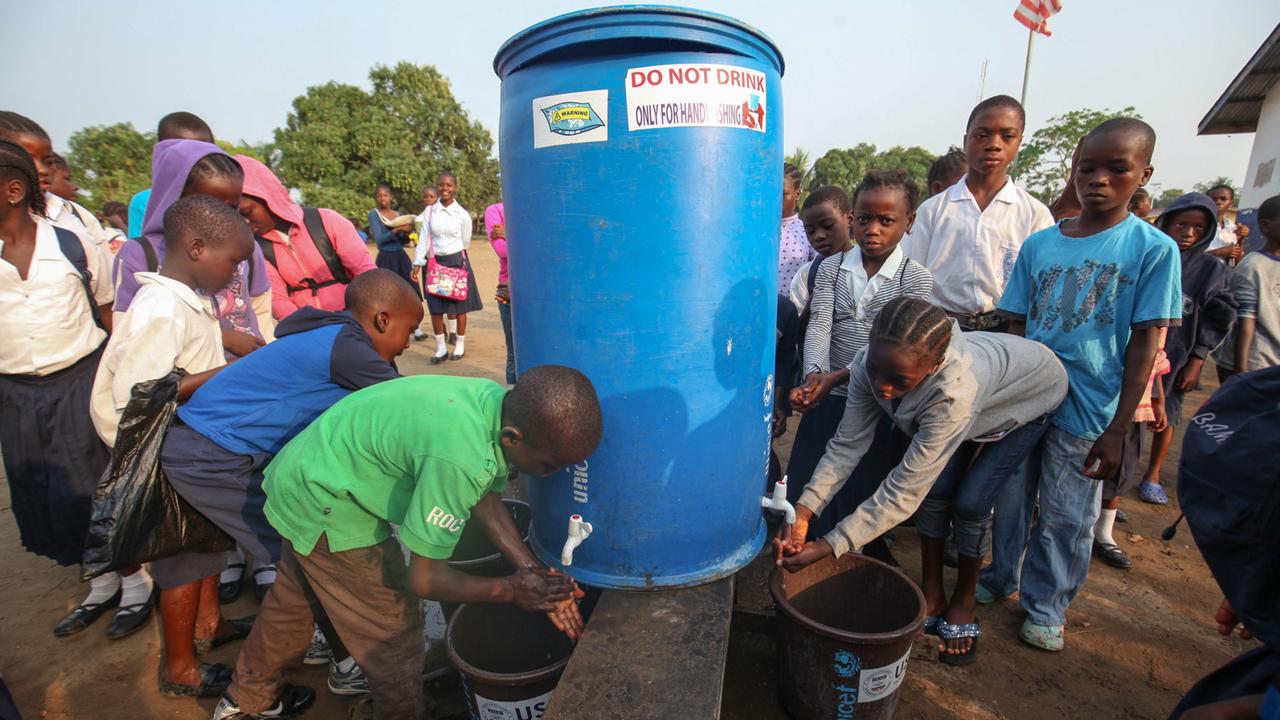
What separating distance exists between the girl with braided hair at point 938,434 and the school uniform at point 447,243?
538 cm

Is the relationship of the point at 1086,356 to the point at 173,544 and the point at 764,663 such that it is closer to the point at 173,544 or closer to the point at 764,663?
the point at 764,663

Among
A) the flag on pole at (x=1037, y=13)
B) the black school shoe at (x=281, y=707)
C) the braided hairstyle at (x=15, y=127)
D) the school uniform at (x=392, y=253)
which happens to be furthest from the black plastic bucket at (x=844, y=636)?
the flag on pole at (x=1037, y=13)

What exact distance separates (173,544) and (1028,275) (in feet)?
11.9

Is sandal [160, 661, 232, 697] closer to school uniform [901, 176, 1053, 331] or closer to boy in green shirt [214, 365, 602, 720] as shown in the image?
boy in green shirt [214, 365, 602, 720]

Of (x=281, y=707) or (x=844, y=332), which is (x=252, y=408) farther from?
(x=844, y=332)

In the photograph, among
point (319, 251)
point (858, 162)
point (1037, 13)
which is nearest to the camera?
point (319, 251)

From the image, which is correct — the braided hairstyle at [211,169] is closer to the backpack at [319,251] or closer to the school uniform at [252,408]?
the backpack at [319,251]

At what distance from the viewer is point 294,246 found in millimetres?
3111

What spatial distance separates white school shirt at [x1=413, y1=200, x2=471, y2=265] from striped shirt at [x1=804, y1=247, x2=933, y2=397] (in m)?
4.93

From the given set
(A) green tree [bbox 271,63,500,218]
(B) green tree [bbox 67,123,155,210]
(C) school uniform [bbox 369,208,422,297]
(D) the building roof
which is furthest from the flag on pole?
(B) green tree [bbox 67,123,155,210]

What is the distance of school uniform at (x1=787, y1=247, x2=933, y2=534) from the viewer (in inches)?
98.8

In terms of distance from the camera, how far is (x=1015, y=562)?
2.68 metres

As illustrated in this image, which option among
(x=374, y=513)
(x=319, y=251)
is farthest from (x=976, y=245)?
(x=319, y=251)

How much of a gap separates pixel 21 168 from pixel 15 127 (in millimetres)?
1201
